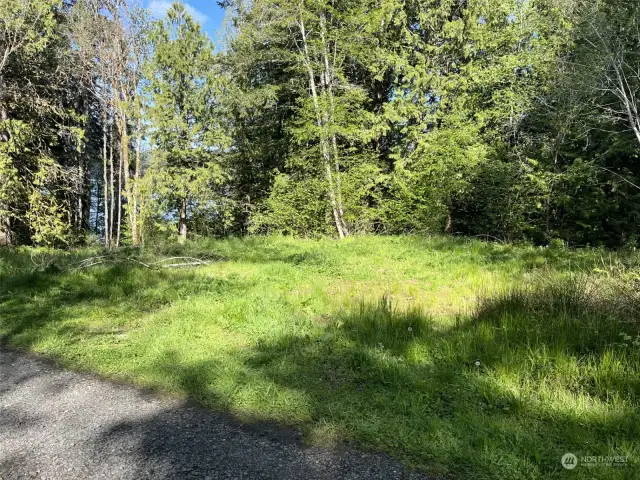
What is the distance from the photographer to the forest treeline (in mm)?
13930

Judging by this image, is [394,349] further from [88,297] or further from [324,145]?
[324,145]

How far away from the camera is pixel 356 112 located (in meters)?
15.7

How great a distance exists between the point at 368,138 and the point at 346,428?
1344 centimetres

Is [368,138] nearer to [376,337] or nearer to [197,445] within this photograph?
[376,337]

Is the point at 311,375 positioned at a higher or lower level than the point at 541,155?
lower

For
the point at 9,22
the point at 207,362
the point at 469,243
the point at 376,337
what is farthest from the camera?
the point at 9,22

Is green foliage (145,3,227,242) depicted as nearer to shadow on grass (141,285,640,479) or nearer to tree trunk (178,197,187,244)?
tree trunk (178,197,187,244)

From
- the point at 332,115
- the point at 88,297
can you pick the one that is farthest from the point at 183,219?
the point at 88,297

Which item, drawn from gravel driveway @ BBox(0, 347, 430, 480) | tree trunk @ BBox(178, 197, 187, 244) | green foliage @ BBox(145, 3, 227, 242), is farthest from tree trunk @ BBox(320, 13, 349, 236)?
gravel driveway @ BBox(0, 347, 430, 480)

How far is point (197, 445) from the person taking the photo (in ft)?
9.14

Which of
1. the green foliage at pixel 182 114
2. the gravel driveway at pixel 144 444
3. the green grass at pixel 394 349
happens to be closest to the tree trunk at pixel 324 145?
the green foliage at pixel 182 114

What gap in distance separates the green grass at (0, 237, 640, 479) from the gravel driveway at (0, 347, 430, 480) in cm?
20

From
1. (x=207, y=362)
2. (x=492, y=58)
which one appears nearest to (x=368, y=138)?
(x=492, y=58)

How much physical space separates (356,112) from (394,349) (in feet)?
42.3
